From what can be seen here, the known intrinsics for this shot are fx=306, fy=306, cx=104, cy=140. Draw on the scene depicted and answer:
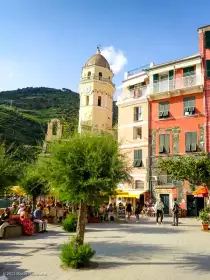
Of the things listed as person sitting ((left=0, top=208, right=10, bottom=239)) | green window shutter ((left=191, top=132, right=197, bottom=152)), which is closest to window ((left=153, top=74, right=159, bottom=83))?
green window shutter ((left=191, top=132, right=197, bottom=152))

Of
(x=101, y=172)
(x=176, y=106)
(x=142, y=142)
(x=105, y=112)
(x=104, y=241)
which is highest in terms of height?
(x=105, y=112)

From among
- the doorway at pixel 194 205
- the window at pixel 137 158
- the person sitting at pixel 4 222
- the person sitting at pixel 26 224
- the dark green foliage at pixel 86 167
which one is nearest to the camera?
the dark green foliage at pixel 86 167

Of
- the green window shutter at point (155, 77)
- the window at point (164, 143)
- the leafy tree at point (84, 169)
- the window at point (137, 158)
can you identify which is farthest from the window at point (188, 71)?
the leafy tree at point (84, 169)

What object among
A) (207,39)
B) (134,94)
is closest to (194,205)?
(134,94)

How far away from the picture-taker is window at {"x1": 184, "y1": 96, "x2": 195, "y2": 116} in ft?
95.5

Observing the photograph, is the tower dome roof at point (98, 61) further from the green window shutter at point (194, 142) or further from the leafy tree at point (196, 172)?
the leafy tree at point (196, 172)

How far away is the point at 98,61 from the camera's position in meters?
47.8

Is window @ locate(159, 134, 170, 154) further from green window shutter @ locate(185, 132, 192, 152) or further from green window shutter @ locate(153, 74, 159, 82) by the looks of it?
green window shutter @ locate(153, 74, 159, 82)

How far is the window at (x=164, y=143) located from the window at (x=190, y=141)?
1.93 metres

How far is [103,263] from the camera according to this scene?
8.51 m

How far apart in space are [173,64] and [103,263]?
26.0 m

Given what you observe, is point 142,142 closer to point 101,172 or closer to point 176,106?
point 176,106

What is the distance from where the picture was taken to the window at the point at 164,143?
29.9 metres

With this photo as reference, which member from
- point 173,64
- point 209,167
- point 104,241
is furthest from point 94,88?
point 104,241
